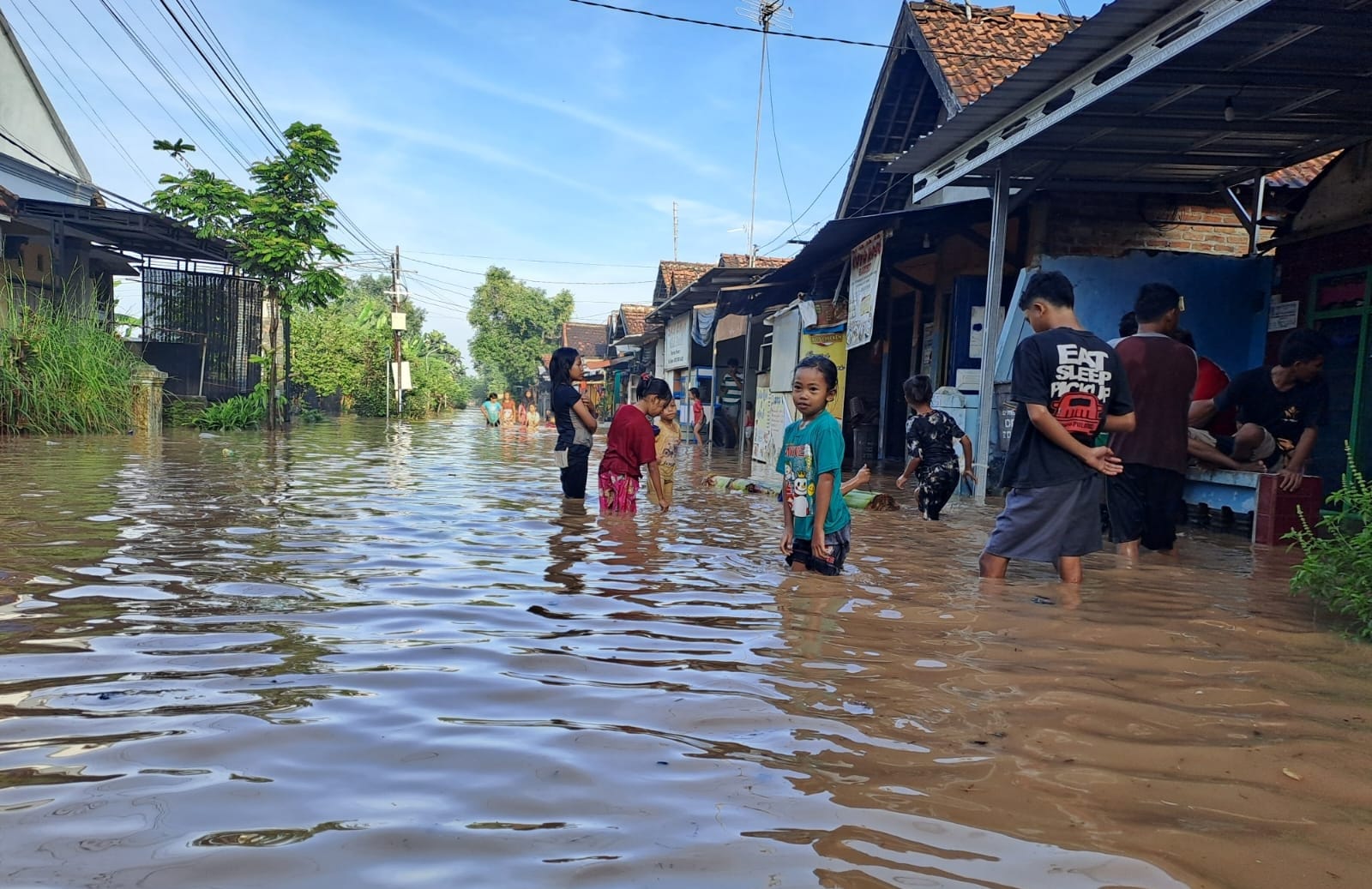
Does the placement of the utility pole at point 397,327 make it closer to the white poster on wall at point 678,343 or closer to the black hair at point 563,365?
the white poster on wall at point 678,343

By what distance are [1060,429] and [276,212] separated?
19.4 m

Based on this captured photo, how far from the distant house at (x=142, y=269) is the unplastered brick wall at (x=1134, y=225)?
677 inches

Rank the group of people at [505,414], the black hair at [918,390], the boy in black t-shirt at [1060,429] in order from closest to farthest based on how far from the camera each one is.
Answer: the boy in black t-shirt at [1060,429] → the black hair at [918,390] → the group of people at [505,414]

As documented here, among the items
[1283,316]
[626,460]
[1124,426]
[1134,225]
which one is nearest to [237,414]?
[626,460]

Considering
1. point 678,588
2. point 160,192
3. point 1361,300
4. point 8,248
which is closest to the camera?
point 678,588

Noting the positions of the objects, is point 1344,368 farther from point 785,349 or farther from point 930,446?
point 785,349

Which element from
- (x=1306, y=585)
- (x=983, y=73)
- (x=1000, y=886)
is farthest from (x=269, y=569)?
(x=983, y=73)

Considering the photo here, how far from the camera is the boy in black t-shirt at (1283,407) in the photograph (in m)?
6.32

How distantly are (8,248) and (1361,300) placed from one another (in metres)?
21.7

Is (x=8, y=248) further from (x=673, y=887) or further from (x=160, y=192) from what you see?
(x=673, y=887)

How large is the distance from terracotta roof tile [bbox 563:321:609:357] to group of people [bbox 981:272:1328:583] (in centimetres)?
4964

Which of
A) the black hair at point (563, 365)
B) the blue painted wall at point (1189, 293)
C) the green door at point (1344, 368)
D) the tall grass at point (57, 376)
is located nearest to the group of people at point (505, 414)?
the tall grass at point (57, 376)

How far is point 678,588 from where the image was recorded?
500 centimetres

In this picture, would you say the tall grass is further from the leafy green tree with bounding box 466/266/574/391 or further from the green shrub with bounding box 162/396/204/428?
the leafy green tree with bounding box 466/266/574/391
